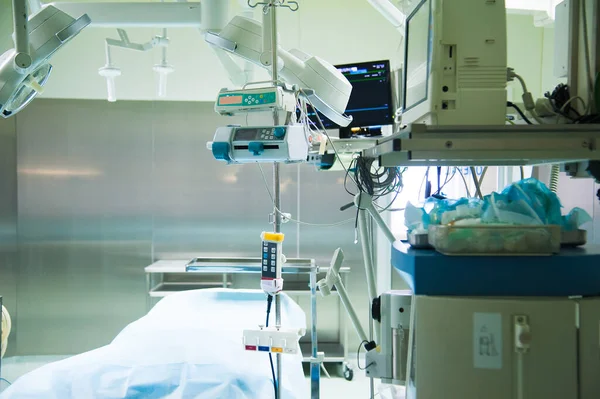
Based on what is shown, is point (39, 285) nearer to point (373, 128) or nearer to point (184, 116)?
point (184, 116)

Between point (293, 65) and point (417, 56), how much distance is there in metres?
0.53

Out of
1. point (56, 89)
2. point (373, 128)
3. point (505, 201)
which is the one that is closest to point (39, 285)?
point (56, 89)

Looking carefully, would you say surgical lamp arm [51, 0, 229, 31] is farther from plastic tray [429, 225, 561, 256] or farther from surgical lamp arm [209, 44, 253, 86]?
plastic tray [429, 225, 561, 256]

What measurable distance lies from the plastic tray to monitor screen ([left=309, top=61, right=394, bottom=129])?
54.5 inches

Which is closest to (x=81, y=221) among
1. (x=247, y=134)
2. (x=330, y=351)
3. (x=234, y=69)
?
(x=234, y=69)

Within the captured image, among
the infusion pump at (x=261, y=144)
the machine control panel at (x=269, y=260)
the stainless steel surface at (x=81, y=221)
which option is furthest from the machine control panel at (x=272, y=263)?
the stainless steel surface at (x=81, y=221)

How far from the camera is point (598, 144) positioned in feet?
3.24

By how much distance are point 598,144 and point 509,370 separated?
58cm

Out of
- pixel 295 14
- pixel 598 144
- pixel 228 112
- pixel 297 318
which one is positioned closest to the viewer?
pixel 598 144

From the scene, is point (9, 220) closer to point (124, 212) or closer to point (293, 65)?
point (124, 212)

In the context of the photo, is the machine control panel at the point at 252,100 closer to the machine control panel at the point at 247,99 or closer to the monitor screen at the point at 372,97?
the machine control panel at the point at 247,99

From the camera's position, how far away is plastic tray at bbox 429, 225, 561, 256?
106 centimetres

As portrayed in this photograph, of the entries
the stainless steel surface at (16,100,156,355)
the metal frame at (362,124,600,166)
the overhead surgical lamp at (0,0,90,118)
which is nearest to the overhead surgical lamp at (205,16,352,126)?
the overhead surgical lamp at (0,0,90,118)

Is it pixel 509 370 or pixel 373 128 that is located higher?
pixel 373 128
